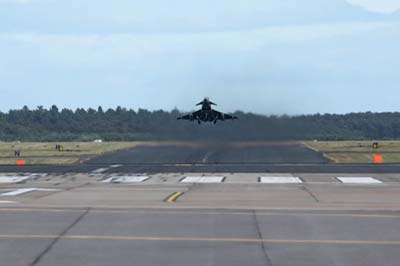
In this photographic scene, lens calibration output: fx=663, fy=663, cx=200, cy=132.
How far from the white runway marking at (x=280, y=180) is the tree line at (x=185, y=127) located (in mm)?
25030

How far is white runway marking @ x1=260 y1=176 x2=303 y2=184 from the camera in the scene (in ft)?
148

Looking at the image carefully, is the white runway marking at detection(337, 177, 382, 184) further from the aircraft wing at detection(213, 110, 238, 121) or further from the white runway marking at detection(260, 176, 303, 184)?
the aircraft wing at detection(213, 110, 238, 121)

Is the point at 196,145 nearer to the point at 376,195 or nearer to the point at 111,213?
the point at 376,195

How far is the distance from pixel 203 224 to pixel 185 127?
57.9 m

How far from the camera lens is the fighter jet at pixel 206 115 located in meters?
73.8

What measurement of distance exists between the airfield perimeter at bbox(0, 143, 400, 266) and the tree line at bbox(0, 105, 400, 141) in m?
32.7

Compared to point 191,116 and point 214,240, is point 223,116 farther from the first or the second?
point 214,240

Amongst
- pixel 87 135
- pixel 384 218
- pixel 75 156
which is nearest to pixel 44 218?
pixel 384 218

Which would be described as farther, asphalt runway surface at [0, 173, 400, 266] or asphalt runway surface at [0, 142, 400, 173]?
asphalt runway surface at [0, 142, 400, 173]

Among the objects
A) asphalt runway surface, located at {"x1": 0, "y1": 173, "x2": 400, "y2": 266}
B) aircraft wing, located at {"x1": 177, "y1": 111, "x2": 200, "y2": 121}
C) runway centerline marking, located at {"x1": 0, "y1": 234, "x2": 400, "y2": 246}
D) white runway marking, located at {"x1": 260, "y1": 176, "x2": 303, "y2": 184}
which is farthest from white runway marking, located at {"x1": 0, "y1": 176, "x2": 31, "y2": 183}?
runway centerline marking, located at {"x1": 0, "y1": 234, "x2": 400, "y2": 246}

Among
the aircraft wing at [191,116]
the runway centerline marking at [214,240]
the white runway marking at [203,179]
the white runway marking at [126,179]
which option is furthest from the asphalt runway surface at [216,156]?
the runway centerline marking at [214,240]

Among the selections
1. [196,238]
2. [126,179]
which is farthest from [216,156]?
[196,238]

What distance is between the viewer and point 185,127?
79.0 meters

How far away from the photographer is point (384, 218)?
22938mm
